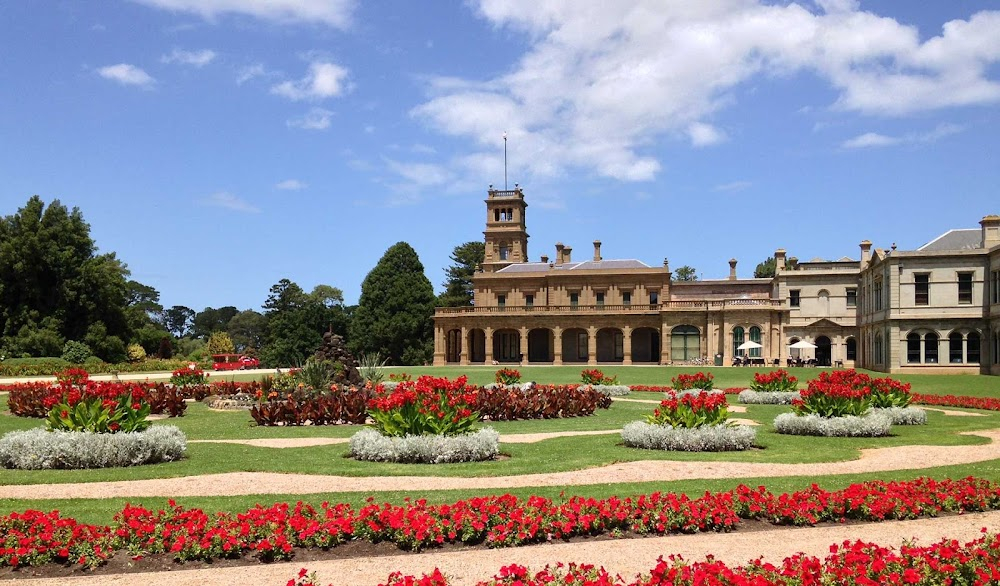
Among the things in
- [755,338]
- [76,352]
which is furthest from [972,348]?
[76,352]

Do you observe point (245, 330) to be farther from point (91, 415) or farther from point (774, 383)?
point (91, 415)

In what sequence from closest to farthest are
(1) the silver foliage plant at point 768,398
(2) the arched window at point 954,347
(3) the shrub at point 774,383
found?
1. (1) the silver foliage plant at point 768,398
2. (3) the shrub at point 774,383
3. (2) the arched window at point 954,347

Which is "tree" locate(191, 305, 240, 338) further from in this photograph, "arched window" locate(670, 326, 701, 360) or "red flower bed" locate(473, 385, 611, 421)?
A: "red flower bed" locate(473, 385, 611, 421)

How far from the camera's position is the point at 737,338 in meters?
55.8

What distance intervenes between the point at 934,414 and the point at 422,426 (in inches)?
646

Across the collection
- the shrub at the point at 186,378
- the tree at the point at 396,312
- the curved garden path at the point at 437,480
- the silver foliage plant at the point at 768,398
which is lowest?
the silver foliage plant at the point at 768,398

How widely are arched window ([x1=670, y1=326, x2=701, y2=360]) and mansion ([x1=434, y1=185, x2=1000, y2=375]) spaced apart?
83 mm

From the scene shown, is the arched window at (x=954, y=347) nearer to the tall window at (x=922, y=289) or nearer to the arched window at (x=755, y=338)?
the tall window at (x=922, y=289)

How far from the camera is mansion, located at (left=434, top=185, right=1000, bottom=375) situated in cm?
4316

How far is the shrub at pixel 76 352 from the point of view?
163 ft

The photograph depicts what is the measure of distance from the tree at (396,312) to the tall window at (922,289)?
38.7 meters

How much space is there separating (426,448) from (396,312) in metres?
56.6

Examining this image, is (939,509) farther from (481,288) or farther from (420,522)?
→ (481,288)

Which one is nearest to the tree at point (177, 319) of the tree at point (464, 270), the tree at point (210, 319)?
the tree at point (210, 319)
